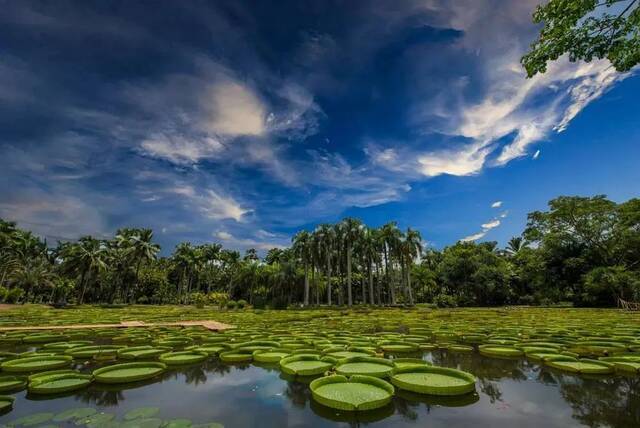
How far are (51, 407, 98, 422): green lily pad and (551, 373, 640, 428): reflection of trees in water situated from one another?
6771mm

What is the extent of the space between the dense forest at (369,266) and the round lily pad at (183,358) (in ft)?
102

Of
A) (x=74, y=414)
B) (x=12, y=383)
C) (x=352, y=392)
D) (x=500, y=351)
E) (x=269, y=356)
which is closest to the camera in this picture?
(x=74, y=414)

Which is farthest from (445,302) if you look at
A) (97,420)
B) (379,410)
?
(97,420)

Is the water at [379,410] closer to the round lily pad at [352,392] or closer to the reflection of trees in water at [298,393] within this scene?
the reflection of trees in water at [298,393]

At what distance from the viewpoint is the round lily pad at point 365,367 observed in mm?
5605

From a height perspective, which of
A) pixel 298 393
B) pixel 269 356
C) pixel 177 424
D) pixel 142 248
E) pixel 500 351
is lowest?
pixel 298 393

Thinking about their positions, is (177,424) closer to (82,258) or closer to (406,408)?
(406,408)

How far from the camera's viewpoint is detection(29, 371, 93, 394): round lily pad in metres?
4.96

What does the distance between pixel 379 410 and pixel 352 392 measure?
51 cm

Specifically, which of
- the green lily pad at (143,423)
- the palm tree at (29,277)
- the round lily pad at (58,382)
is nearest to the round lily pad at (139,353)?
the round lily pad at (58,382)

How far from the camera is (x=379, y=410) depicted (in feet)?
14.2

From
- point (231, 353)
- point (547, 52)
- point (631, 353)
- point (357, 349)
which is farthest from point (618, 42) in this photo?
point (231, 353)

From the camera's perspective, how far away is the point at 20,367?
632 cm

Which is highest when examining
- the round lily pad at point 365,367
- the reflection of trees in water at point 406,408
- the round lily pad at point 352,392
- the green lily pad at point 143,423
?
the round lily pad at point 365,367
